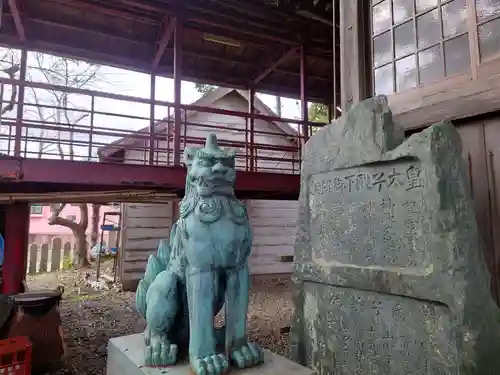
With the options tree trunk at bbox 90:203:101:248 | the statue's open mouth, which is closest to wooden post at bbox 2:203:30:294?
the statue's open mouth

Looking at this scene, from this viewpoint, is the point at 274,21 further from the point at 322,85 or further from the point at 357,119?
the point at 357,119

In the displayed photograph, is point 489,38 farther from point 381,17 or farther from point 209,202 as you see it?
point 209,202

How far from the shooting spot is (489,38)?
262 cm

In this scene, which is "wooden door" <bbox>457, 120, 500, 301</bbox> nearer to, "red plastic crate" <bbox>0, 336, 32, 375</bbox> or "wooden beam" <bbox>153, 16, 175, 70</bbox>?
"red plastic crate" <bbox>0, 336, 32, 375</bbox>

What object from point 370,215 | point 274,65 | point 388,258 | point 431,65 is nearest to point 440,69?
point 431,65

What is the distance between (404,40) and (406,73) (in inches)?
11.4

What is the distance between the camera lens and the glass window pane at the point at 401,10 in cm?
318

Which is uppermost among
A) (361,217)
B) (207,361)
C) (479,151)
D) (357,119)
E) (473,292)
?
(357,119)

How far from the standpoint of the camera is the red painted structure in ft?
15.9

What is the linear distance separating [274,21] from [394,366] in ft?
18.5

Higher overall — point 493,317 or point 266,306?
point 493,317

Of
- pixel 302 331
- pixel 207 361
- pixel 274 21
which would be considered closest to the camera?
pixel 207 361

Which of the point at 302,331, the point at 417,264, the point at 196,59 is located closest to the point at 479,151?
the point at 417,264

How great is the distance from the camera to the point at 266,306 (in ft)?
22.4
